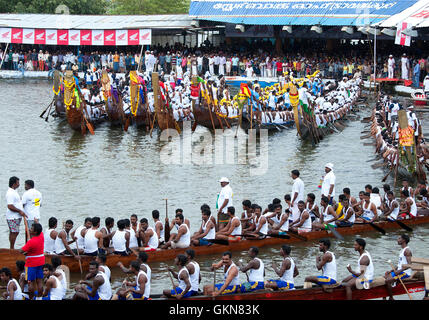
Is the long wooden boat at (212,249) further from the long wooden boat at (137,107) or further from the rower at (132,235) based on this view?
the long wooden boat at (137,107)

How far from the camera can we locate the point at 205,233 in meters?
15.1

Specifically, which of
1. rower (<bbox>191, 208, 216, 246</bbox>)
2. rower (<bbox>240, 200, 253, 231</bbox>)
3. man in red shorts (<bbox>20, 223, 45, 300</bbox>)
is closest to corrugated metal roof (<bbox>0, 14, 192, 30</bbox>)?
rower (<bbox>240, 200, 253, 231</bbox>)

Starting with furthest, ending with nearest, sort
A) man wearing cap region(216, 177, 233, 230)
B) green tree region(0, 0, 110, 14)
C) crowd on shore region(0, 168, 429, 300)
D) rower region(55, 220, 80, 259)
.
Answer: green tree region(0, 0, 110, 14) < man wearing cap region(216, 177, 233, 230) < rower region(55, 220, 80, 259) < crowd on shore region(0, 168, 429, 300)

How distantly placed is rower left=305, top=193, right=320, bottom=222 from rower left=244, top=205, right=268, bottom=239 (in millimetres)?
1238

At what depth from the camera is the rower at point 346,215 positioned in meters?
16.5

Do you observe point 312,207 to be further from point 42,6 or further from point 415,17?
point 42,6

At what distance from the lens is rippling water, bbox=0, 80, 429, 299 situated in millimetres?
16203

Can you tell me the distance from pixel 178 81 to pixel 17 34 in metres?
18.1

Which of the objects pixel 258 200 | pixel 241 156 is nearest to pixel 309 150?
pixel 241 156

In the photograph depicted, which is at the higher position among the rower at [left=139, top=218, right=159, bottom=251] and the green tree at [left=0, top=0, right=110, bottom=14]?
the green tree at [left=0, top=0, right=110, bottom=14]

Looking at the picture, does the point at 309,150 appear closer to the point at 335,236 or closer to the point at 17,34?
the point at 335,236

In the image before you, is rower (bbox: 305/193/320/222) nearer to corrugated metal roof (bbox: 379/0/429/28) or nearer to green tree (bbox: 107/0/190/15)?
corrugated metal roof (bbox: 379/0/429/28)

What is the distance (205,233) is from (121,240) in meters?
1.79

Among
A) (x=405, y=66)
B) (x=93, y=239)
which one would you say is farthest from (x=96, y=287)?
(x=405, y=66)
